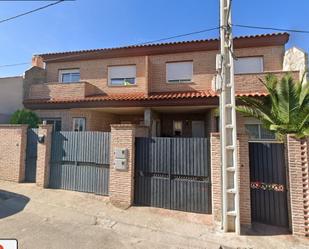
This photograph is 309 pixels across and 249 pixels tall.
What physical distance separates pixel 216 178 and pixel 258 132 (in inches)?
217

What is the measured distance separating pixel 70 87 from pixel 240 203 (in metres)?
10.3

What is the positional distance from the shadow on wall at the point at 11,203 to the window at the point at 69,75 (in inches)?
314

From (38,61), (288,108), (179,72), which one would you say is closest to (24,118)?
(38,61)

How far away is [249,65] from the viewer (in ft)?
36.1

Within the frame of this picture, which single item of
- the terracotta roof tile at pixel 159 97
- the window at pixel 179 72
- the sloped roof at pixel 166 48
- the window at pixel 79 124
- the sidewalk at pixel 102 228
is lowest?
the sidewalk at pixel 102 228

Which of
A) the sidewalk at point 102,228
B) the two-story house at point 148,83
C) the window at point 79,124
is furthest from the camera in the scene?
the window at point 79,124

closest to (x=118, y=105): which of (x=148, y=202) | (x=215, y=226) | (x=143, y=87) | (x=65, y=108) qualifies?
(x=143, y=87)

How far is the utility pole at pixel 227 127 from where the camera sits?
512 cm

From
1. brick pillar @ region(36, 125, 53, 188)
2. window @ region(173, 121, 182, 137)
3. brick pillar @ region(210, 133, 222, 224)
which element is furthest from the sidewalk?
window @ region(173, 121, 182, 137)

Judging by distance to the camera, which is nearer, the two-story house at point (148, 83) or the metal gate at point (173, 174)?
the metal gate at point (173, 174)

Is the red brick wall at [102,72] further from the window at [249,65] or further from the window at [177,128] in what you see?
the window at [249,65]

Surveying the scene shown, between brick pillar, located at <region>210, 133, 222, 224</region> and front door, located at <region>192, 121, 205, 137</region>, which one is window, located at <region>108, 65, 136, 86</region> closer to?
front door, located at <region>192, 121, 205, 137</region>

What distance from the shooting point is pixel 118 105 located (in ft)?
34.5

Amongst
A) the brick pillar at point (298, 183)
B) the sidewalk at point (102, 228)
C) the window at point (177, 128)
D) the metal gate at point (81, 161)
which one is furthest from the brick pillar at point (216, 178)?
the window at point (177, 128)
